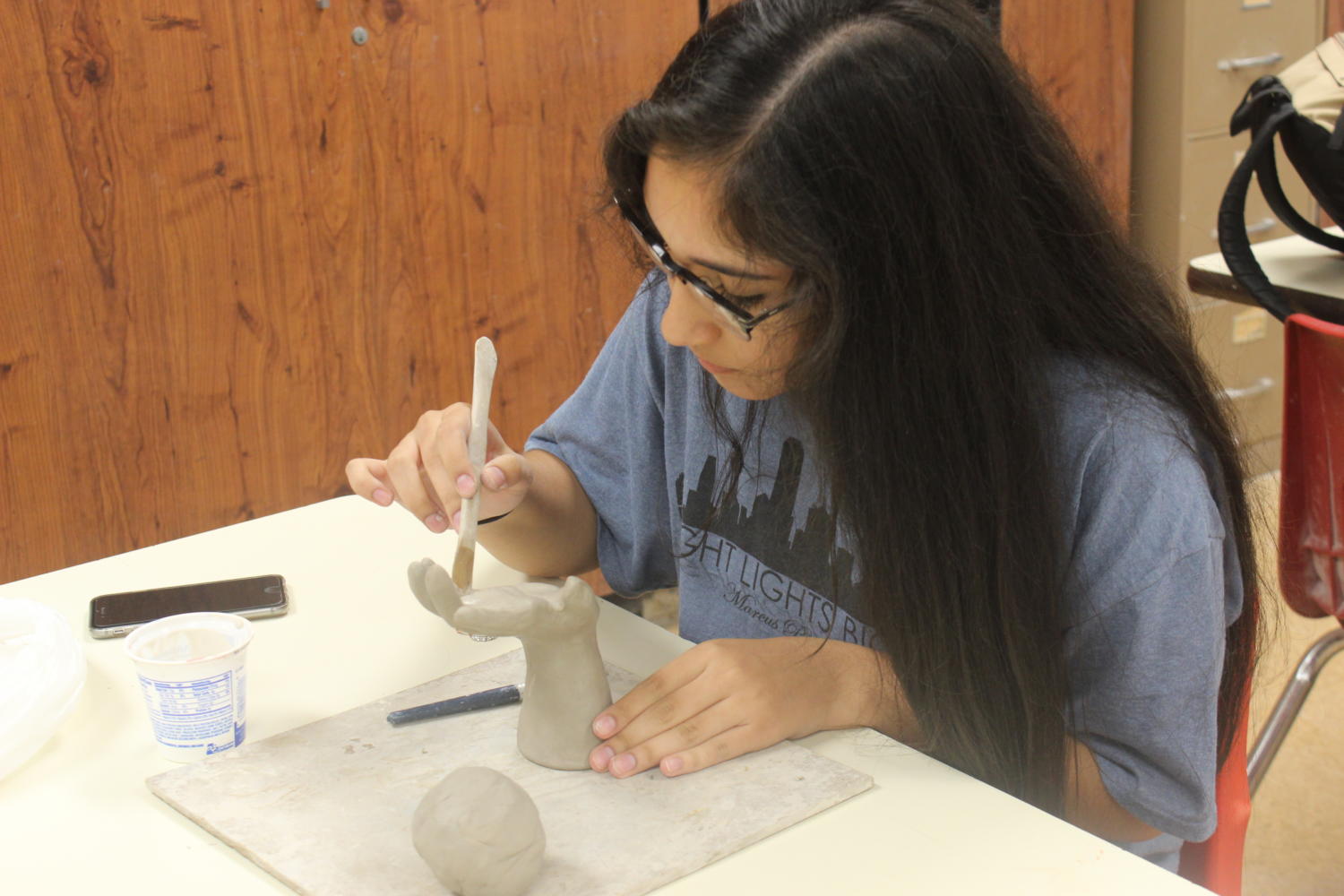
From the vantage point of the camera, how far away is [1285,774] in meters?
1.97

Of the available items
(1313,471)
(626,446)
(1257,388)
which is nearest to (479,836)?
(626,446)

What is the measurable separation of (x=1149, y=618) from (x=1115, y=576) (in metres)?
0.03

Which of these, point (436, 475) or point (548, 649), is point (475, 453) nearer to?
point (436, 475)

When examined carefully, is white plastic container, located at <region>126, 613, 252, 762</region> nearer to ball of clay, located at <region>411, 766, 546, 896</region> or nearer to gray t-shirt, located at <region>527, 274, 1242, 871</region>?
ball of clay, located at <region>411, 766, 546, 896</region>

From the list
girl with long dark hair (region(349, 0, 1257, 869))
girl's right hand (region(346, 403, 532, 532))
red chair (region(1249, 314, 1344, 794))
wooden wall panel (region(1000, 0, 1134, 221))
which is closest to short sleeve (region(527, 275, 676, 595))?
girl's right hand (region(346, 403, 532, 532))

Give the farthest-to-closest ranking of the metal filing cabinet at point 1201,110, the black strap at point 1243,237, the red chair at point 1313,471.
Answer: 1. the metal filing cabinet at point 1201,110
2. the black strap at point 1243,237
3. the red chair at point 1313,471

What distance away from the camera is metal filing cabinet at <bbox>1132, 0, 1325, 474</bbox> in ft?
8.73

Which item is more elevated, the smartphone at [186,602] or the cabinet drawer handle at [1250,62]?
the cabinet drawer handle at [1250,62]

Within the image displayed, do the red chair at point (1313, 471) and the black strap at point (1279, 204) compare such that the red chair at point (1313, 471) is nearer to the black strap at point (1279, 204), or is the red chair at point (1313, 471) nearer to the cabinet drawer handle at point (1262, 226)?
the black strap at point (1279, 204)

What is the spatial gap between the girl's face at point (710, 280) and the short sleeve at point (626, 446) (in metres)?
0.26

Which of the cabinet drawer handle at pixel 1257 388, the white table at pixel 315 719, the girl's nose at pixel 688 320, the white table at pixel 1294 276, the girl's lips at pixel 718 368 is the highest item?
the girl's nose at pixel 688 320

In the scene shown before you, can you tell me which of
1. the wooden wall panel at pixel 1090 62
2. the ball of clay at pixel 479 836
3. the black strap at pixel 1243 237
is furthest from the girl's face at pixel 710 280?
the wooden wall panel at pixel 1090 62

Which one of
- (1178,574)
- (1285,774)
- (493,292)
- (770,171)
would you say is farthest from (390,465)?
(1285,774)

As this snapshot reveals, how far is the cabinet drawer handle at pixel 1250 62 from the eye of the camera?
2680 mm
